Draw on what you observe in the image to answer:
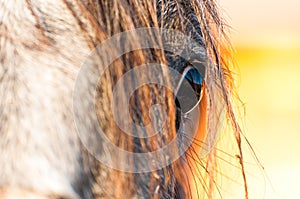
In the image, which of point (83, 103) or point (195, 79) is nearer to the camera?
point (83, 103)

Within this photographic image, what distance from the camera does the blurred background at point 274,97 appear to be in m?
3.25

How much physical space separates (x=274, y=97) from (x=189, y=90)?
119 inches

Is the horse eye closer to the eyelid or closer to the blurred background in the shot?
the eyelid

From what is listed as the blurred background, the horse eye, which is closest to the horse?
the horse eye

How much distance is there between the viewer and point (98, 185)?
10.8 inches

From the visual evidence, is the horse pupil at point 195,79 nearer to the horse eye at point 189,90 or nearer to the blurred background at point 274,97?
the horse eye at point 189,90

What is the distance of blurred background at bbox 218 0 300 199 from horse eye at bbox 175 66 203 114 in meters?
2.83

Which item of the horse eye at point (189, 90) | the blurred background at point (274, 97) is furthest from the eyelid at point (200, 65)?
the blurred background at point (274, 97)

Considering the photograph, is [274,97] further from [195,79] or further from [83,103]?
[83,103]

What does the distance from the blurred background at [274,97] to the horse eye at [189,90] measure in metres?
2.83

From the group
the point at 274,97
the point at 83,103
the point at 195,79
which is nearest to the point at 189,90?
the point at 195,79

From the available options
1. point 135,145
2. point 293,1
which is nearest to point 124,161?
point 135,145

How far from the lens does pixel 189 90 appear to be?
383 millimetres

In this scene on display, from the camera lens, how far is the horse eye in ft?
1.20
